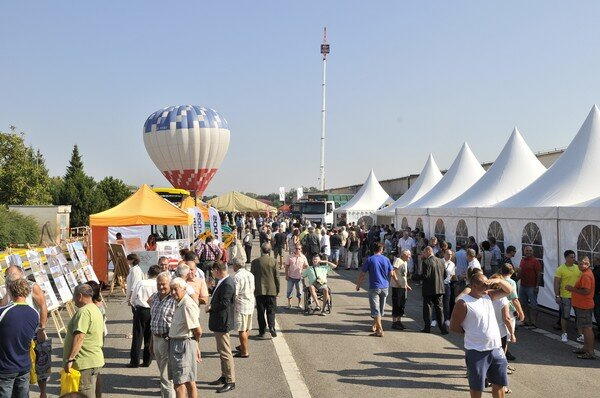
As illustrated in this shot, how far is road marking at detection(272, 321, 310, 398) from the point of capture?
6848 millimetres

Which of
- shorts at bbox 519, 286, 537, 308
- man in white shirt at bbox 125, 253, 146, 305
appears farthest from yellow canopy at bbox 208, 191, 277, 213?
man in white shirt at bbox 125, 253, 146, 305

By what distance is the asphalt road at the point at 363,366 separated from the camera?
6973 millimetres

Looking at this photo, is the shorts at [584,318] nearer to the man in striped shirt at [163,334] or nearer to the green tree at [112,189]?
the man in striped shirt at [163,334]

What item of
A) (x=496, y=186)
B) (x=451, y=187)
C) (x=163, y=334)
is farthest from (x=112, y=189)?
(x=163, y=334)

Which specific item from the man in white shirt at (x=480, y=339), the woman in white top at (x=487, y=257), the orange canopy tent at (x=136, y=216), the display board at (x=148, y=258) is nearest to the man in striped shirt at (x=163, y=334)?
the man in white shirt at (x=480, y=339)

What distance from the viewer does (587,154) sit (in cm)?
1329

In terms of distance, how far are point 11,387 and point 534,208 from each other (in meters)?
11.2

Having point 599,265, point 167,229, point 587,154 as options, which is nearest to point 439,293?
point 599,265

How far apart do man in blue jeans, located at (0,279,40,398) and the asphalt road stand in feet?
6.01

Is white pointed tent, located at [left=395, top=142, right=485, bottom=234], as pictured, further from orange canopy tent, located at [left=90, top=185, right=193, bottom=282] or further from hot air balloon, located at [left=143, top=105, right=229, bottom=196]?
hot air balloon, located at [left=143, top=105, right=229, bottom=196]

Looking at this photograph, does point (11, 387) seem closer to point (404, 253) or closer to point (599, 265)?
point (404, 253)

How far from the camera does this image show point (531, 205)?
1296 cm

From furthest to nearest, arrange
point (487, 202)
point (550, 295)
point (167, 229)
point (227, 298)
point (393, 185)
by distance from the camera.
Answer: point (393, 185) < point (167, 229) < point (487, 202) < point (550, 295) < point (227, 298)

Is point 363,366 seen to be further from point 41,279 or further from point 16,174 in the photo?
point 16,174
